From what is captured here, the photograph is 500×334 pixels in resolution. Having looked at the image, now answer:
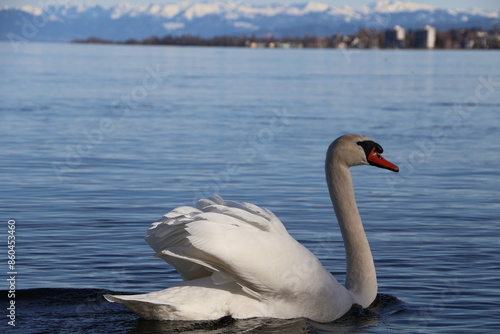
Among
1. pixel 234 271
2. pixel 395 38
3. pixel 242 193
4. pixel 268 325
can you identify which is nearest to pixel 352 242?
pixel 268 325

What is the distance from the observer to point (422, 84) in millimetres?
41562

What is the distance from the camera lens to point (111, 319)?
6.96 metres

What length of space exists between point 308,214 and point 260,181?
8.41ft

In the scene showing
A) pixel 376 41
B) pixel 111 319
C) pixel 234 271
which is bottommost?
pixel 376 41

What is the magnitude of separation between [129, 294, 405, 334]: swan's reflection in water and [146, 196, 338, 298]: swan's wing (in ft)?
0.85

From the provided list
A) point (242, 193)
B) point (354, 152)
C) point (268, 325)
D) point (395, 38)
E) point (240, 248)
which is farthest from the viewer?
point (395, 38)

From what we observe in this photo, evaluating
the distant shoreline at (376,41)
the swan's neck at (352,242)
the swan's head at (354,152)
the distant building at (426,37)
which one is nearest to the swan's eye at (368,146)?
the swan's head at (354,152)

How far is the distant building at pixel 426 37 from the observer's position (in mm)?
172250

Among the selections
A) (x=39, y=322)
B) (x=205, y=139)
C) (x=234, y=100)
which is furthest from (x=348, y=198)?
(x=234, y=100)

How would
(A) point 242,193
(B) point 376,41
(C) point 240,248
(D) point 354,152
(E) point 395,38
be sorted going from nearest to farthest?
(C) point 240,248 → (D) point 354,152 → (A) point 242,193 → (E) point 395,38 → (B) point 376,41

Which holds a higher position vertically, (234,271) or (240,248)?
(240,248)

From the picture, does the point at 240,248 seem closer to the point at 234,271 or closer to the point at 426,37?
the point at 234,271

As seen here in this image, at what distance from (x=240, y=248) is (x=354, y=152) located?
70.1 inches

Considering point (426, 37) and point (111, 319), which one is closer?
point (111, 319)
